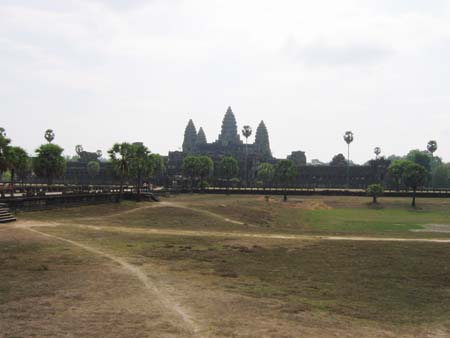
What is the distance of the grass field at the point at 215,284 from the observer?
15781mm

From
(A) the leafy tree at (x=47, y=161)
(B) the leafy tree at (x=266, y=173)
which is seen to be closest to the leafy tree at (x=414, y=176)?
(B) the leafy tree at (x=266, y=173)

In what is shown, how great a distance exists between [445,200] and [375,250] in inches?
3116

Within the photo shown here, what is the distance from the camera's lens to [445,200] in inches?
4006

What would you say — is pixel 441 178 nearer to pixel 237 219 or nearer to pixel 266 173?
pixel 266 173

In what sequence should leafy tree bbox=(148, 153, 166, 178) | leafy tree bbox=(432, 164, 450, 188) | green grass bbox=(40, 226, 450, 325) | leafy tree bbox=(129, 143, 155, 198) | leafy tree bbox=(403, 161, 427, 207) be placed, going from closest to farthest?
green grass bbox=(40, 226, 450, 325)
leafy tree bbox=(129, 143, 155, 198)
leafy tree bbox=(148, 153, 166, 178)
leafy tree bbox=(403, 161, 427, 207)
leafy tree bbox=(432, 164, 450, 188)

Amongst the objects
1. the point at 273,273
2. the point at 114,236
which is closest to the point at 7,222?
the point at 114,236

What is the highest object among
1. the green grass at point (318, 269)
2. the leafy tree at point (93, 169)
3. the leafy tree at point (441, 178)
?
the leafy tree at point (93, 169)

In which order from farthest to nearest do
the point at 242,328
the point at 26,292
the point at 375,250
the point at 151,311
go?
1. the point at 375,250
2. the point at 26,292
3. the point at 151,311
4. the point at 242,328

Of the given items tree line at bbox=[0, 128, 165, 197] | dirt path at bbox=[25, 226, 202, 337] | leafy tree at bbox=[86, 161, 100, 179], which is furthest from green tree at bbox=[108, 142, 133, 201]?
leafy tree at bbox=[86, 161, 100, 179]

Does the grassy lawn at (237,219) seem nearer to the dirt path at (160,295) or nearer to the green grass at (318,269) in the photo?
the green grass at (318,269)

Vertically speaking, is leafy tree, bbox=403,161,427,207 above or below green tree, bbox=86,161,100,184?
below

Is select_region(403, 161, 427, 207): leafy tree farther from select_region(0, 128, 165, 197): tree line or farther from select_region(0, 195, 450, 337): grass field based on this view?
select_region(0, 195, 450, 337): grass field

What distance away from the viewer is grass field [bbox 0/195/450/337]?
621 inches

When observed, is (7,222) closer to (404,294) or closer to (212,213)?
(212,213)
